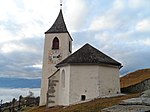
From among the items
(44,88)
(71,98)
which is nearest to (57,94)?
(71,98)

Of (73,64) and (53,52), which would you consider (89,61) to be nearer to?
(73,64)

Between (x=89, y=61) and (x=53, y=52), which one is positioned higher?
(x=53, y=52)

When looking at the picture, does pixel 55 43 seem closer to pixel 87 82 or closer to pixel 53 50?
pixel 53 50

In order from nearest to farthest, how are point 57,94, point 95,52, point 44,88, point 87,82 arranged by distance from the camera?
1. point 87,82
2. point 95,52
3. point 57,94
4. point 44,88

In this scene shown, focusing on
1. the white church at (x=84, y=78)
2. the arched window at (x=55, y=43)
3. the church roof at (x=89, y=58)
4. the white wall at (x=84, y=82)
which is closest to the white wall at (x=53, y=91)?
the white church at (x=84, y=78)

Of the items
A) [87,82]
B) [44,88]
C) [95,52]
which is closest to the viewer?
[87,82]

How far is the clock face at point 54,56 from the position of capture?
38.9 meters

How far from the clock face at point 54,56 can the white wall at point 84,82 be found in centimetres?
1070

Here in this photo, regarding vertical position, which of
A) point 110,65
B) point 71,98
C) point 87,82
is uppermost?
point 110,65

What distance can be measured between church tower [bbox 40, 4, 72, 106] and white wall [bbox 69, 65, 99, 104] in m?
10.5

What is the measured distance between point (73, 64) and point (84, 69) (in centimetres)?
142

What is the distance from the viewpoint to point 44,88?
127 ft

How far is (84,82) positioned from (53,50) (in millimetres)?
13263

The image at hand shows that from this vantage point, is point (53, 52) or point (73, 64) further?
point (53, 52)
